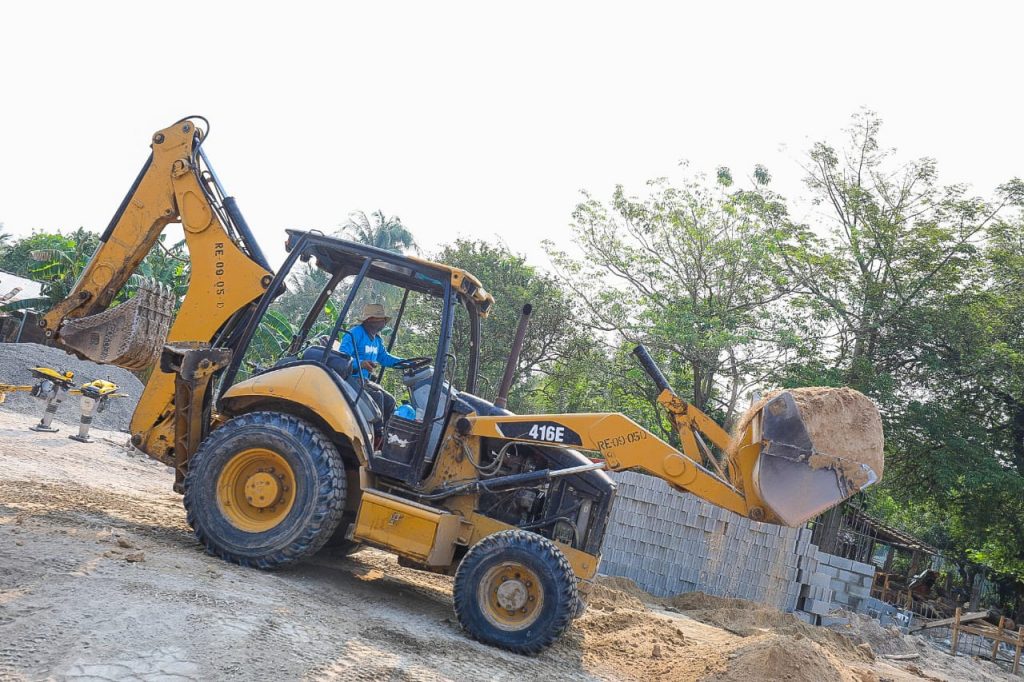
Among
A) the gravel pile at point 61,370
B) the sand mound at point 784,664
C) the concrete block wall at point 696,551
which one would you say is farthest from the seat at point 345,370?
the gravel pile at point 61,370

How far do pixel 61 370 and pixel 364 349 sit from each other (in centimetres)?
1617

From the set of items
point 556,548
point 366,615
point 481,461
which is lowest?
point 366,615

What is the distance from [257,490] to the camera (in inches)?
242

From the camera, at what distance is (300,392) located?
20.2 ft

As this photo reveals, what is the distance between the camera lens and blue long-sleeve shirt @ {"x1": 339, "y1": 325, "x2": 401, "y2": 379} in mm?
6613

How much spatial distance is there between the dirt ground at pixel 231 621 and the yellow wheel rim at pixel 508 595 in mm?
234

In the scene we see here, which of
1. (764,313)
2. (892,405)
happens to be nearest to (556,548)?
(892,405)

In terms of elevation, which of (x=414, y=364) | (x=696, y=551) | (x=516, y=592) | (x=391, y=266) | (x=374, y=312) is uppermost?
(x=391, y=266)

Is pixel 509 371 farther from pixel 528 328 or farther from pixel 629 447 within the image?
pixel 528 328

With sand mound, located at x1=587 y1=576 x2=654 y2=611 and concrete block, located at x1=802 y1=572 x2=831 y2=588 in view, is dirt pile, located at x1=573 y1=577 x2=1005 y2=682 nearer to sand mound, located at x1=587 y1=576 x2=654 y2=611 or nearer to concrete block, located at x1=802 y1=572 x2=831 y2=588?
sand mound, located at x1=587 y1=576 x2=654 y2=611

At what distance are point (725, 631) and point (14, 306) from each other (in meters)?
24.9

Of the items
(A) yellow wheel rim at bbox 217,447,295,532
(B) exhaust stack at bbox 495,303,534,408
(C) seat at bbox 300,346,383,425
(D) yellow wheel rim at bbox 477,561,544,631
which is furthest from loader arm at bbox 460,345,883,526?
(A) yellow wheel rim at bbox 217,447,295,532

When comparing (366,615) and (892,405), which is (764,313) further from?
(366,615)

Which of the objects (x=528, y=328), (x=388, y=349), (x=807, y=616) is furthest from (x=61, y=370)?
(x=807, y=616)
